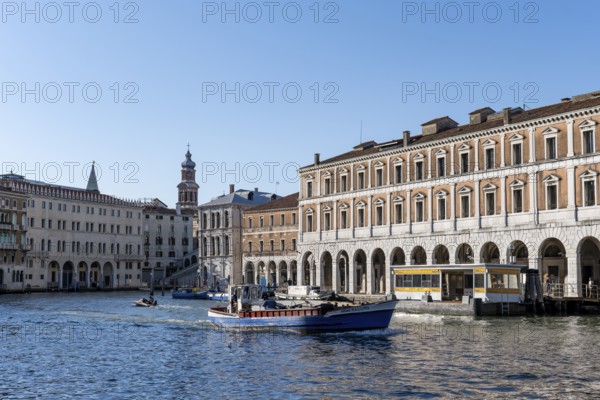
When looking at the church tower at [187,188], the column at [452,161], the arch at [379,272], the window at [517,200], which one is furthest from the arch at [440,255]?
the church tower at [187,188]

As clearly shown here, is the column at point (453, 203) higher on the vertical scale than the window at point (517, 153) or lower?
lower

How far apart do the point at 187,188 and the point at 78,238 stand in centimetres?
3502

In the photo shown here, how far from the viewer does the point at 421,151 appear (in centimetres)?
5859

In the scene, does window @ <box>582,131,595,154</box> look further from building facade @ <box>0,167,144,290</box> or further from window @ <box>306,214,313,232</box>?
building facade @ <box>0,167,144,290</box>

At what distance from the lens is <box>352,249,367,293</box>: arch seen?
6538cm

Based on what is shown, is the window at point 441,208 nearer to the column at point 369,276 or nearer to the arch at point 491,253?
the arch at point 491,253

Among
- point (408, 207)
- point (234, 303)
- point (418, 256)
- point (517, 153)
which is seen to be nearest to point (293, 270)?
point (418, 256)

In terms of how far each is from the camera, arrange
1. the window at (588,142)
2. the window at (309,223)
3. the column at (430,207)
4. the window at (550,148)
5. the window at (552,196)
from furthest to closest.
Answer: the window at (309,223) < the column at (430,207) < the window at (550,148) < the window at (552,196) < the window at (588,142)

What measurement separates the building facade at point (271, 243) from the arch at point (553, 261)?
127 ft

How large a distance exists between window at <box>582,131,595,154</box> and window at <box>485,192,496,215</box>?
7.47m

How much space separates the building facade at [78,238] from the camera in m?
99.6

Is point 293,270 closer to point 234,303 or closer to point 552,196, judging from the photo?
point 552,196

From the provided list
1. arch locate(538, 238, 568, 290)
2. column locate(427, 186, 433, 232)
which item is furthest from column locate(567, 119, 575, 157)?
column locate(427, 186, 433, 232)

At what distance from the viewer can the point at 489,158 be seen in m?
53.2
